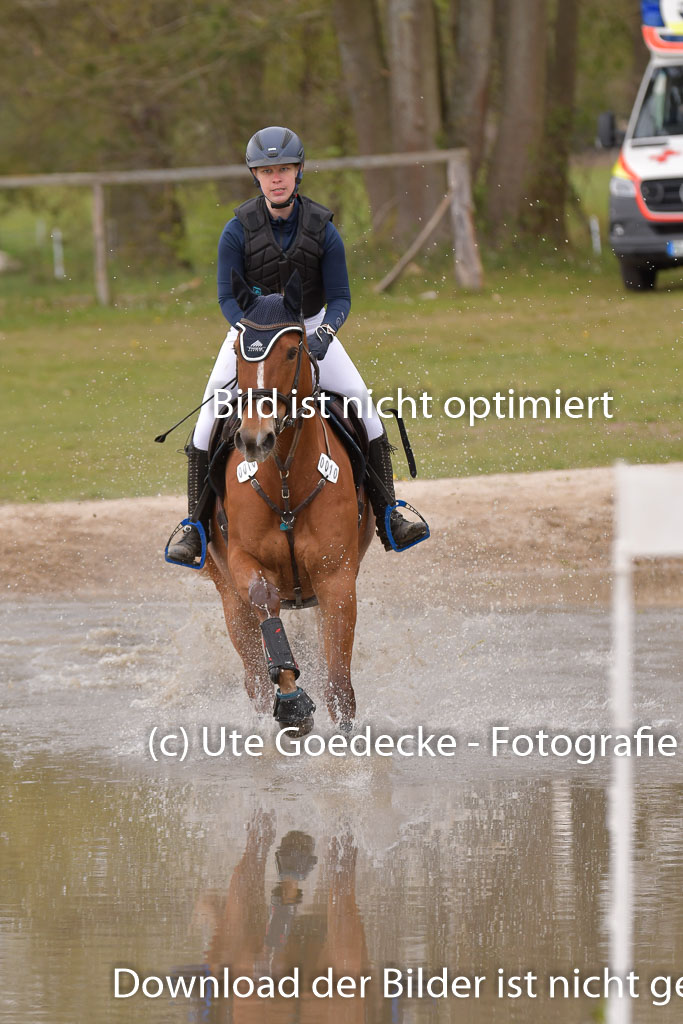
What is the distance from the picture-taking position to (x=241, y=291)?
649cm

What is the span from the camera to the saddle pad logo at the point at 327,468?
6.80m

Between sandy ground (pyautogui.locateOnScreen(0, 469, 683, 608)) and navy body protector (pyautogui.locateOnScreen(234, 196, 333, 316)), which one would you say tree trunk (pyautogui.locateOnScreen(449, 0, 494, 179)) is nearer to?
sandy ground (pyautogui.locateOnScreen(0, 469, 683, 608))

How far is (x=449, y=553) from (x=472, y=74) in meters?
14.5

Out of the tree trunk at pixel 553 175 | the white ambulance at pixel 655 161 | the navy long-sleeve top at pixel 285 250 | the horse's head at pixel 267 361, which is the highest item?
the tree trunk at pixel 553 175

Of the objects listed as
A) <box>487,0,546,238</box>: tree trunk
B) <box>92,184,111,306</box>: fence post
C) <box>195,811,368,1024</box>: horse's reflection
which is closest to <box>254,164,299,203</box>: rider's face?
<box>195,811,368,1024</box>: horse's reflection

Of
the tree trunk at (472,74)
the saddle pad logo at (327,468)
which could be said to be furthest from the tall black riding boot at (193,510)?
the tree trunk at (472,74)

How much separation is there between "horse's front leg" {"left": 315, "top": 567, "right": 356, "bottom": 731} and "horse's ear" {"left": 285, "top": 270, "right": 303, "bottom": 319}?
1158mm

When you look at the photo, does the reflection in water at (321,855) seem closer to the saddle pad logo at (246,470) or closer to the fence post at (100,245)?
the saddle pad logo at (246,470)

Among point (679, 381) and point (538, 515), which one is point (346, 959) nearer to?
point (538, 515)

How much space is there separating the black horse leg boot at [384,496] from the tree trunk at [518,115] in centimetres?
1577

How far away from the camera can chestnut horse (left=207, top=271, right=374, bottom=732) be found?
6.32 metres

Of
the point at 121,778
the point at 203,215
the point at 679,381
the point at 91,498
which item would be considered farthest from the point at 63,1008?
the point at 203,215

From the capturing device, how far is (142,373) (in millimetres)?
17234

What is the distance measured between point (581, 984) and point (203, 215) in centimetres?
2071
